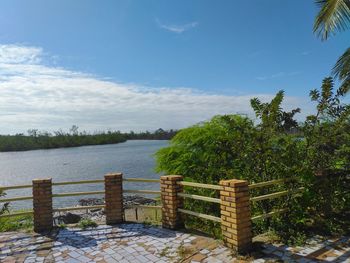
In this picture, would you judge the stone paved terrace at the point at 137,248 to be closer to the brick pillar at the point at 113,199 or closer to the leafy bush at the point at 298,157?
the brick pillar at the point at 113,199

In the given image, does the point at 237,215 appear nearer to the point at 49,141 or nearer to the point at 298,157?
the point at 298,157

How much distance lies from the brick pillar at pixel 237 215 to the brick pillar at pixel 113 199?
9.50ft

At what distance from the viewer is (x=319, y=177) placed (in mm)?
6301

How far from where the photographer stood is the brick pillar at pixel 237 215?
5203mm

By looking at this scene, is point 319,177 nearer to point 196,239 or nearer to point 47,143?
point 196,239

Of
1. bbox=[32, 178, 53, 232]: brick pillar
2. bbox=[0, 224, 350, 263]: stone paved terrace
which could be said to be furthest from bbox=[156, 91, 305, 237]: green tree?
bbox=[32, 178, 53, 232]: brick pillar

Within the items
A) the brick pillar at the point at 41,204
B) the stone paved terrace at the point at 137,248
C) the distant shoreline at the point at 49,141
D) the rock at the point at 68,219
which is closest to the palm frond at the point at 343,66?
the stone paved terrace at the point at 137,248

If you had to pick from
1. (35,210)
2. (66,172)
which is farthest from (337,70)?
(66,172)

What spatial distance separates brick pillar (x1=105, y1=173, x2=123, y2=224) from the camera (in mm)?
7410

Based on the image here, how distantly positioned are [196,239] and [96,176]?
31.5 m

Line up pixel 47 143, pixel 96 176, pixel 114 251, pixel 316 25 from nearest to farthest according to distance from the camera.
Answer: pixel 114 251, pixel 316 25, pixel 96 176, pixel 47 143

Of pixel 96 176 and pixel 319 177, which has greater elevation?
pixel 319 177

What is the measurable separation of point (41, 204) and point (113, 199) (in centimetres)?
150

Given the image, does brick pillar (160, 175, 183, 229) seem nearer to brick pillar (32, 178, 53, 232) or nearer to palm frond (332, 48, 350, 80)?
brick pillar (32, 178, 53, 232)
